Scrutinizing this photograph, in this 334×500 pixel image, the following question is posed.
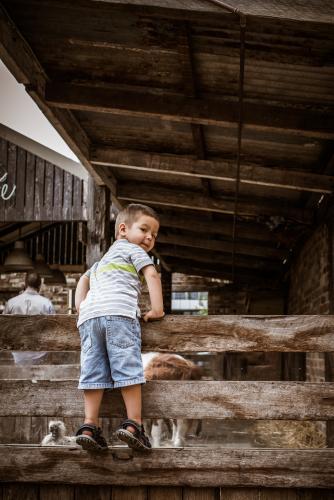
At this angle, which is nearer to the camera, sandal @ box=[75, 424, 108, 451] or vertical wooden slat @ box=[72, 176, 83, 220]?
sandal @ box=[75, 424, 108, 451]

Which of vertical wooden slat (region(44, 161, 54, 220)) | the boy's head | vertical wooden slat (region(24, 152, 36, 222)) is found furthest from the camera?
vertical wooden slat (region(24, 152, 36, 222))

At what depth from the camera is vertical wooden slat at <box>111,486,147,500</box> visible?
319cm

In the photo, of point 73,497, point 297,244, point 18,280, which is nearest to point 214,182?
point 297,244

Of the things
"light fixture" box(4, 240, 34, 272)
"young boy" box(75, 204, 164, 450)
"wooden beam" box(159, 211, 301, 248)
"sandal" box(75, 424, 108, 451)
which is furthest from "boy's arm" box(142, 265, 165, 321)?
"light fixture" box(4, 240, 34, 272)

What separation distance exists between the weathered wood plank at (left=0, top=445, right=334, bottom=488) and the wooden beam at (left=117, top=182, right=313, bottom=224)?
194 inches

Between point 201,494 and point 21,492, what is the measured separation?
960 millimetres

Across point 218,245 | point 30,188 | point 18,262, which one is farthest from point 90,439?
point 30,188

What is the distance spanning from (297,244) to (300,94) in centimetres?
504

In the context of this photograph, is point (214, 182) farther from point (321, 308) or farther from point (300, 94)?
point (300, 94)

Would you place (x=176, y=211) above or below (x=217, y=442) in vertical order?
above

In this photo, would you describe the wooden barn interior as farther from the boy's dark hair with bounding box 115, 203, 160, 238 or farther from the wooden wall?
the boy's dark hair with bounding box 115, 203, 160, 238

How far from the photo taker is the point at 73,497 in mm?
3223

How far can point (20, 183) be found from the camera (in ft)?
37.9

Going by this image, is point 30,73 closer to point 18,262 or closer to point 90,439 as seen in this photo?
point 90,439
